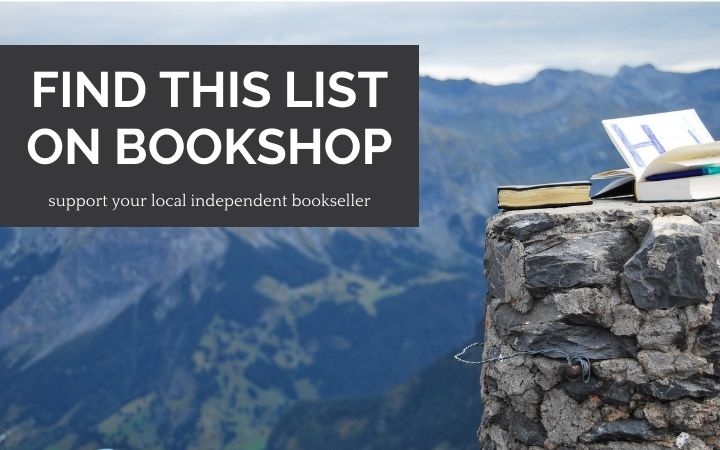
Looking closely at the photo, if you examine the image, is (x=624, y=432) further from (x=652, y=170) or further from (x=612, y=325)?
(x=652, y=170)

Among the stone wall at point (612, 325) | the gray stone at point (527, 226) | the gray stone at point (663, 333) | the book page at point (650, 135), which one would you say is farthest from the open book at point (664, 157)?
the gray stone at point (663, 333)

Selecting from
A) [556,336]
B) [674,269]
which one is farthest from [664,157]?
[556,336]

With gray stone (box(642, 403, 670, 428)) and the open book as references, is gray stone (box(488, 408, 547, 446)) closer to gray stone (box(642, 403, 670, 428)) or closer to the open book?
gray stone (box(642, 403, 670, 428))

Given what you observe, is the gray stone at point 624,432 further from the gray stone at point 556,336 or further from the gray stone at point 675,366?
the gray stone at point 556,336

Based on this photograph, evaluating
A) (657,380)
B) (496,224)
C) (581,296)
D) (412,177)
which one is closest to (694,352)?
(657,380)

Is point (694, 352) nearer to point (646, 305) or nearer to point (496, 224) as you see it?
point (646, 305)

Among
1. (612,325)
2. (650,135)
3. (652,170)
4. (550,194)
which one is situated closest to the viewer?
(612,325)

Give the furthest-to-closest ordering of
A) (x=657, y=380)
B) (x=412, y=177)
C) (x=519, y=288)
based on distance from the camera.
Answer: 1. (x=412, y=177)
2. (x=519, y=288)
3. (x=657, y=380)
